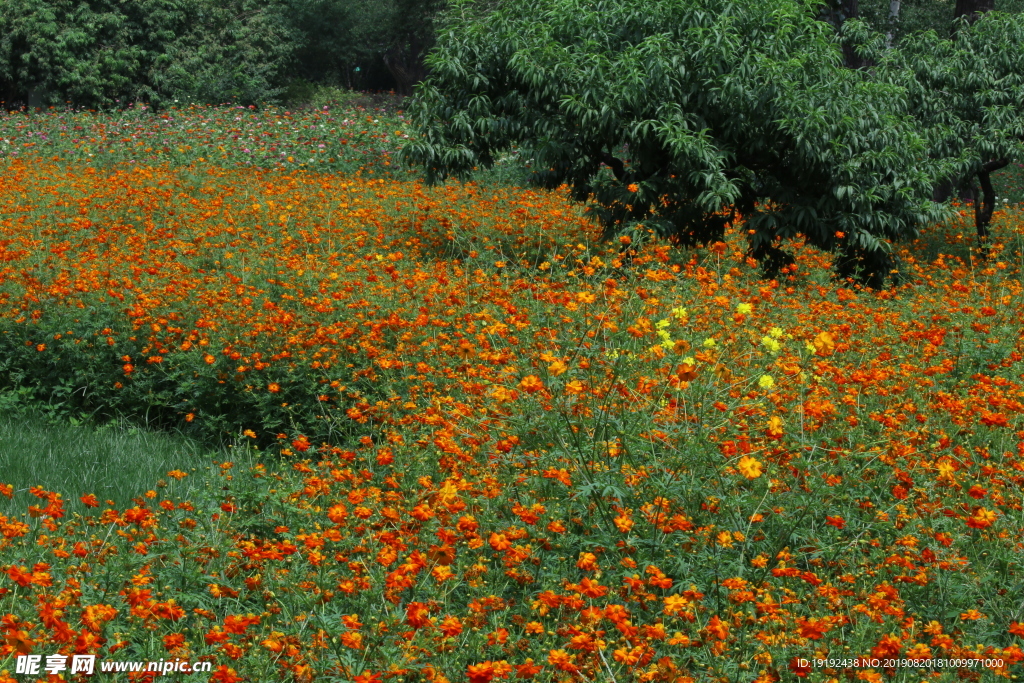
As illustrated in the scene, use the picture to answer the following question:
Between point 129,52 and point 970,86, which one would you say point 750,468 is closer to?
point 970,86

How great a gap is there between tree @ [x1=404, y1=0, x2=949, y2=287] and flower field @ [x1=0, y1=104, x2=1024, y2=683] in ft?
5.11

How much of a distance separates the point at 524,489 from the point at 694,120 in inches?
207

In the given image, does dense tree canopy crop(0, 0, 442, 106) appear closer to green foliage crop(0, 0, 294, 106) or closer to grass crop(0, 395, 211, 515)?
green foliage crop(0, 0, 294, 106)

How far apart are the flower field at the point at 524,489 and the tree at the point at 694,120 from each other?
1557 mm

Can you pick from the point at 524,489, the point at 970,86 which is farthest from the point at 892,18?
the point at 524,489

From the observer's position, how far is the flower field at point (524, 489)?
2.43 meters

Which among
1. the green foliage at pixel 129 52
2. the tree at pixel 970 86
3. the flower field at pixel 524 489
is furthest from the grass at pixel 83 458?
the green foliage at pixel 129 52

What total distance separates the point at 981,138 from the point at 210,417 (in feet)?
27.1

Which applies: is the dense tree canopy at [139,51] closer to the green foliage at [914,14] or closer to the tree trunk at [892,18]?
the green foliage at [914,14]

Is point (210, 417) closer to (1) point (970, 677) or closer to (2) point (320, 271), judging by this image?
(2) point (320, 271)

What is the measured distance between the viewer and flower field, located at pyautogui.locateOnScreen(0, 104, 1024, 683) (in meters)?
2.43

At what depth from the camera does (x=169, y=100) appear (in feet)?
65.6

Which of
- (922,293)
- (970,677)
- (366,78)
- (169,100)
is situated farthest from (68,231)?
(366,78)

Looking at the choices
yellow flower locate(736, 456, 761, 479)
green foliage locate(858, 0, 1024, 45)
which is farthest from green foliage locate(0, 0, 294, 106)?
yellow flower locate(736, 456, 761, 479)
